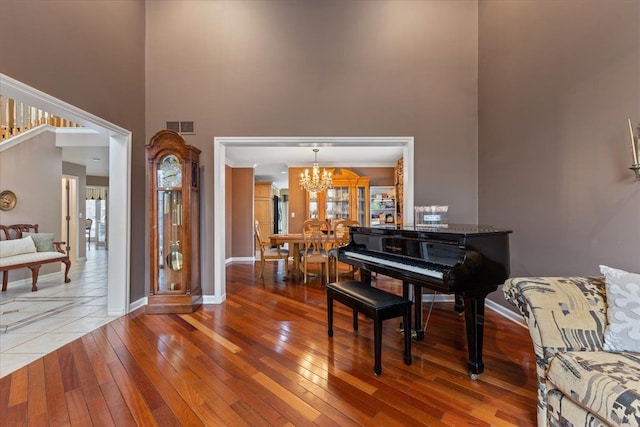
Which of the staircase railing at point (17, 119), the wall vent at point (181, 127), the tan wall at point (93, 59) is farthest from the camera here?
the staircase railing at point (17, 119)

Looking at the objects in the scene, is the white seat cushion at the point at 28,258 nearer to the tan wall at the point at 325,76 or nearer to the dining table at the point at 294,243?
the tan wall at the point at 325,76

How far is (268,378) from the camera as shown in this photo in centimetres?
181

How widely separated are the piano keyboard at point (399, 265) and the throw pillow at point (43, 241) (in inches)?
212

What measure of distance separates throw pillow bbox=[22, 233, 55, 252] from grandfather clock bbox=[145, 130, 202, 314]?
3.06 metres

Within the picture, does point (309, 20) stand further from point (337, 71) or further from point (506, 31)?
point (506, 31)

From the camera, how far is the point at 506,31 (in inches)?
112

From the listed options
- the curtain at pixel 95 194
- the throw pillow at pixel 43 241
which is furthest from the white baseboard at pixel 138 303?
the curtain at pixel 95 194

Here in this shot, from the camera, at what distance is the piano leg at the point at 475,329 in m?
1.77

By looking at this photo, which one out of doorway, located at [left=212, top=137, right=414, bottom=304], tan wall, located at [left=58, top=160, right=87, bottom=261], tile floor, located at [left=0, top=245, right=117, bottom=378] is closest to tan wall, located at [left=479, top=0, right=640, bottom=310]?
doorway, located at [left=212, top=137, right=414, bottom=304]

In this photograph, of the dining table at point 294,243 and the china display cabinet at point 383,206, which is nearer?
the dining table at point 294,243

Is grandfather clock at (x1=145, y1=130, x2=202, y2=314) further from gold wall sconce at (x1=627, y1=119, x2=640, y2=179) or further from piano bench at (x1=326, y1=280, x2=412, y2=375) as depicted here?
gold wall sconce at (x1=627, y1=119, x2=640, y2=179)

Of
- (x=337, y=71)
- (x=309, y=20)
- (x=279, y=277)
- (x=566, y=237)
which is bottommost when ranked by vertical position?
(x=279, y=277)

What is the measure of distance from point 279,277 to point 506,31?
183 inches

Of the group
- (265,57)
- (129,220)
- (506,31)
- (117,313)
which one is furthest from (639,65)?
(117,313)
